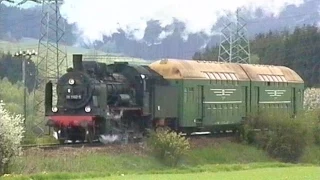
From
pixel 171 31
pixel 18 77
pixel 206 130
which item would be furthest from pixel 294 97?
pixel 171 31

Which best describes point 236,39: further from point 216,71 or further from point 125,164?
point 125,164

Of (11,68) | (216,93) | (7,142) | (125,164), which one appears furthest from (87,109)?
(11,68)

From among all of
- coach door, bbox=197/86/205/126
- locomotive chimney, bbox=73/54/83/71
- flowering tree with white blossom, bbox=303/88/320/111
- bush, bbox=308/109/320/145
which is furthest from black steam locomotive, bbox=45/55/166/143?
flowering tree with white blossom, bbox=303/88/320/111

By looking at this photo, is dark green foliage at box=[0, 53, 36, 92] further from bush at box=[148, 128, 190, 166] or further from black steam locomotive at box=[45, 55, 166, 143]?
bush at box=[148, 128, 190, 166]

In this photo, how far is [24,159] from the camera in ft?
95.5

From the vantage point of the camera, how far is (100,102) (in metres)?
35.3

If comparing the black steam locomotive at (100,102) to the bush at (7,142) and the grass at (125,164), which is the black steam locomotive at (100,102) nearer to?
the grass at (125,164)

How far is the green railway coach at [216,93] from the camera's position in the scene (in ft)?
132

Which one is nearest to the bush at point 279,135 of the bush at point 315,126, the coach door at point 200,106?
the bush at point 315,126

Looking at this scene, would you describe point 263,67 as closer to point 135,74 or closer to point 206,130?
point 206,130

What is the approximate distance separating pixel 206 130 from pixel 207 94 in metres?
2.34

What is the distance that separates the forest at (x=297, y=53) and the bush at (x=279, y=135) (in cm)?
5521

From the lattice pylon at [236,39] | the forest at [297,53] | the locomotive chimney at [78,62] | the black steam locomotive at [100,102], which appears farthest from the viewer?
the forest at [297,53]

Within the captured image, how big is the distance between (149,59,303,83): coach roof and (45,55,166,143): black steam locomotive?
93.2 inches
